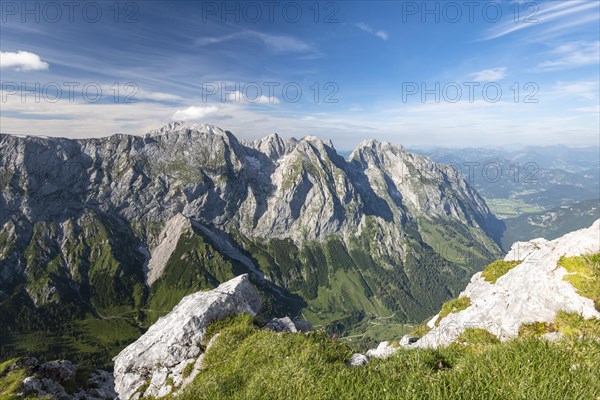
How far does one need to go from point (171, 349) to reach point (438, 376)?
639 inches

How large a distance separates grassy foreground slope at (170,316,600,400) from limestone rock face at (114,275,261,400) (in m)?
8.66

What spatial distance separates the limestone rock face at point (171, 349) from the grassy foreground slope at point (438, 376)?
8665 millimetres

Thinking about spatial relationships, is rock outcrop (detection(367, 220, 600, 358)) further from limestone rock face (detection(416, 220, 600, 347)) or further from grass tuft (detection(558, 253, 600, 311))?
grass tuft (detection(558, 253, 600, 311))

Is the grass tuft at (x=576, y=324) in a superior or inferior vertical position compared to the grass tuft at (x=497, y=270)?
superior

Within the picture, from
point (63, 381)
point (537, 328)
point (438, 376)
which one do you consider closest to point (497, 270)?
point (537, 328)

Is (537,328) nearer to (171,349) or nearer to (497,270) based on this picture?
(497,270)

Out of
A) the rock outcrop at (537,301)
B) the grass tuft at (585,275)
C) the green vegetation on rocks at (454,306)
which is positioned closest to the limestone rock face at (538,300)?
the rock outcrop at (537,301)

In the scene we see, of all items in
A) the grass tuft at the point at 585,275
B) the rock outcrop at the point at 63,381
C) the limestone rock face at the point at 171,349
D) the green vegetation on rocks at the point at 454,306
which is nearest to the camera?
the grass tuft at the point at 585,275

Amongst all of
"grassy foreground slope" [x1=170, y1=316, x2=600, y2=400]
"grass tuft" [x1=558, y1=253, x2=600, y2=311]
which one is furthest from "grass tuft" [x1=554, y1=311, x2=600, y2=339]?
"grass tuft" [x1=558, y1=253, x2=600, y2=311]

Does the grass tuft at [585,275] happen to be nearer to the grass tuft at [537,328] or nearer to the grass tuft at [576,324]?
the grass tuft at [576,324]

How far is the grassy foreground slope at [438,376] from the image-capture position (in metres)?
5.40

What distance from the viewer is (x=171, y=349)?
58.4 ft

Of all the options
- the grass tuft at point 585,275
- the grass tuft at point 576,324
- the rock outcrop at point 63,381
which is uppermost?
the grass tuft at point 585,275

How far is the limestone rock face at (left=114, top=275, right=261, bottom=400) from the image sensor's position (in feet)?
56.5
